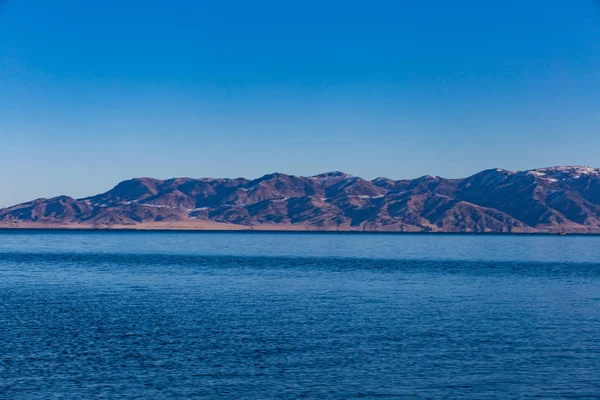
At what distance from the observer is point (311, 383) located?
37.0 m

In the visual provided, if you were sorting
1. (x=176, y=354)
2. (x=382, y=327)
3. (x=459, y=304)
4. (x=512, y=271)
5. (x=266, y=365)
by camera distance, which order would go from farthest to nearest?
(x=512, y=271)
(x=459, y=304)
(x=382, y=327)
(x=176, y=354)
(x=266, y=365)

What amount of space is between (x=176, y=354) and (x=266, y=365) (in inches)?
269

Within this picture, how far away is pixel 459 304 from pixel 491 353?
27162mm

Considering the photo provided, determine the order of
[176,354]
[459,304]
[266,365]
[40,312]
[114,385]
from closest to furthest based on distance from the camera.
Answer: [114,385], [266,365], [176,354], [40,312], [459,304]

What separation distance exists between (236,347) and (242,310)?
1892cm

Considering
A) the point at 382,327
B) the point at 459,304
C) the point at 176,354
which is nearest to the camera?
the point at 176,354

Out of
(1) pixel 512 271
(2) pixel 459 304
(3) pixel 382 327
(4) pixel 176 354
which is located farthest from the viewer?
(1) pixel 512 271

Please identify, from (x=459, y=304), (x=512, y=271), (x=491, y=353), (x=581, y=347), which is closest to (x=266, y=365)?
(x=491, y=353)

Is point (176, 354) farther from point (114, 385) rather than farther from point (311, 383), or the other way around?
point (311, 383)

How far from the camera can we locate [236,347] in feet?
152

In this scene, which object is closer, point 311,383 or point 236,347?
point 311,383

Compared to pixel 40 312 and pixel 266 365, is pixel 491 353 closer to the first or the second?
pixel 266 365

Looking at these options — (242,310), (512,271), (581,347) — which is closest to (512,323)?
(581,347)

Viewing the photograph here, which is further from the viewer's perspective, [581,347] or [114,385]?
[581,347]
